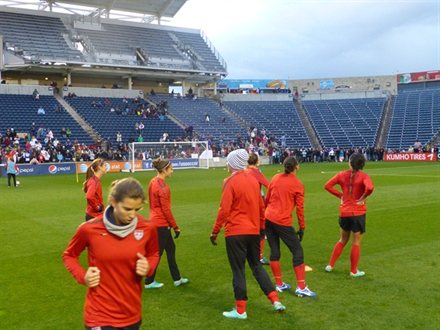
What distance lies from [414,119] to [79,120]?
3594cm

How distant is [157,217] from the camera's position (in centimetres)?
712

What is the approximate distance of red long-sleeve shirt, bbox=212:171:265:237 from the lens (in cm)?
587

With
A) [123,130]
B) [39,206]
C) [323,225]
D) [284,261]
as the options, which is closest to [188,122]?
[123,130]

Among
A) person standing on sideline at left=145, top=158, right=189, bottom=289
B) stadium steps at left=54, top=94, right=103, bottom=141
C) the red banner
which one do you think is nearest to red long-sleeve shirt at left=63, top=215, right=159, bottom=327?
person standing on sideline at left=145, top=158, right=189, bottom=289

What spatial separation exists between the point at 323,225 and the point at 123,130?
3381 cm

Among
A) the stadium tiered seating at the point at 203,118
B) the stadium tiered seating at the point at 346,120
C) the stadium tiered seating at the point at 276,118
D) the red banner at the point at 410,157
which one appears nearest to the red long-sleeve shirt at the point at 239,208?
the stadium tiered seating at the point at 203,118

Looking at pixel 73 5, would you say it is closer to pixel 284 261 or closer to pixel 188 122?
pixel 188 122

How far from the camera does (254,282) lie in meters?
7.59

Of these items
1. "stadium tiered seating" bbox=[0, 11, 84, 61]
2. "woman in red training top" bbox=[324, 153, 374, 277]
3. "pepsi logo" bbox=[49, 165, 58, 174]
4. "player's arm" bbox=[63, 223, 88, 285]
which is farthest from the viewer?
"stadium tiered seating" bbox=[0, 11, 84, 61]

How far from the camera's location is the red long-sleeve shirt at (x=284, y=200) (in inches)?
271

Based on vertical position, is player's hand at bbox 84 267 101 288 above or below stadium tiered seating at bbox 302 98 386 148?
below

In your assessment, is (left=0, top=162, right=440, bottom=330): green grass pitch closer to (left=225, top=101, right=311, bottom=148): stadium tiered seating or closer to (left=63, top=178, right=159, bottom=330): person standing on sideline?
(left=63, top=178, right=159, bottom=330): person standing on sideline

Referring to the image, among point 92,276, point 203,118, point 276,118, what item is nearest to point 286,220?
point 92,276

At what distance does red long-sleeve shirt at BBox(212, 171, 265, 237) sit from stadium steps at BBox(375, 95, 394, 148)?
4966cm
